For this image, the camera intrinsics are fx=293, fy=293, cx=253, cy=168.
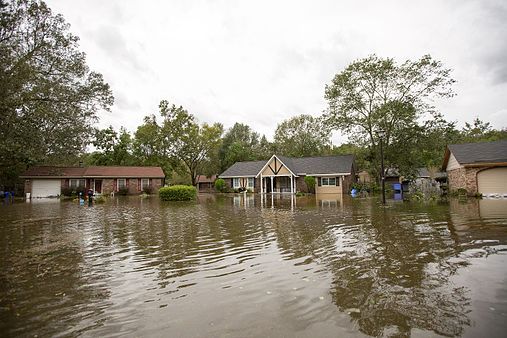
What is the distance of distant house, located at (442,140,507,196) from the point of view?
23422mm

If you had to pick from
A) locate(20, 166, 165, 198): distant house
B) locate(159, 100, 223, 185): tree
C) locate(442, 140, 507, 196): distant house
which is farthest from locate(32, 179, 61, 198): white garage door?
locate(442, 140, 507, 196): distant house

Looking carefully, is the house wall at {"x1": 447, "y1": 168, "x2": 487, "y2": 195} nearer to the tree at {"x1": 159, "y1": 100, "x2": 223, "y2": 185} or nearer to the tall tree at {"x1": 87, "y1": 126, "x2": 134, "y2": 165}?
the tree at {"x1": 159, "y1": 100, "x2": 223, "y2": 185}

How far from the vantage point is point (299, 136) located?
59031mm

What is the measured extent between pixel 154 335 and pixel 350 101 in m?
34.3

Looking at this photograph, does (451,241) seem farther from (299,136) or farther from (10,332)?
(299,136)

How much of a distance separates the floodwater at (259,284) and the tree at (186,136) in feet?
130

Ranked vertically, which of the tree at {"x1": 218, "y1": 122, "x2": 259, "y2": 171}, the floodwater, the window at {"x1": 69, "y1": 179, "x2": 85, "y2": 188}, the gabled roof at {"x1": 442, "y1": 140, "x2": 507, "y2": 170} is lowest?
the floodwater

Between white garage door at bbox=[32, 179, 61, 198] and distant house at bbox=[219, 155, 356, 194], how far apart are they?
22.6m

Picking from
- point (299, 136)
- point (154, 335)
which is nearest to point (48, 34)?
point (154, 335)

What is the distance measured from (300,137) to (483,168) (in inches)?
1443

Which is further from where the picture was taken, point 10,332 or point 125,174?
point 125,174

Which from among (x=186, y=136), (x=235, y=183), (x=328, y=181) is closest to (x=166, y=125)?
(x=186, y=136)

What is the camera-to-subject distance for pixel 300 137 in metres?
58.8

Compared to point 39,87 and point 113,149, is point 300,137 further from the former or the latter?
point 39,87
